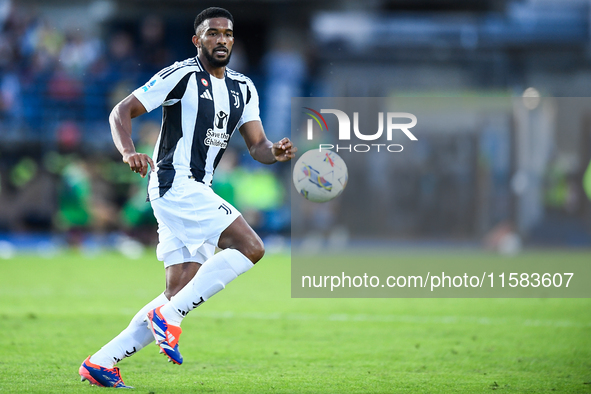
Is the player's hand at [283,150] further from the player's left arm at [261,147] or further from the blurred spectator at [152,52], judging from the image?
the blurred spectator at [152,52]

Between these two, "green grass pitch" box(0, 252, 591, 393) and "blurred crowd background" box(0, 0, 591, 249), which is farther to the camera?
"blurred crowd background" box(0, 0, 591, 249)

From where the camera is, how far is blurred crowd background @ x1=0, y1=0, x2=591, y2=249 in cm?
1908

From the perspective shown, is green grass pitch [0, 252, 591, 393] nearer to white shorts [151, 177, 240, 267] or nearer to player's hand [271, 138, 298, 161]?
white shorts [151, 177, 240, 267]

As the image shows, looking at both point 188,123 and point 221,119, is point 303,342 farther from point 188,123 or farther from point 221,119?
point 188,123

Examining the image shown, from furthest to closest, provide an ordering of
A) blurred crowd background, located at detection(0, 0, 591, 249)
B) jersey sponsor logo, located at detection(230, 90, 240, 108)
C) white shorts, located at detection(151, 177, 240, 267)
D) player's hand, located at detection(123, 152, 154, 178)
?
blurred crowd background, located at detection(0, 0, 591, 249) < jersey sponsor logo, located at detection(230, 90, 240, 108) < white shorts, located at detection(151, 177, 240, 267) < player's hand, located at detection(123, 152, 154, 178)

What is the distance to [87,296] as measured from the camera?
9.66m

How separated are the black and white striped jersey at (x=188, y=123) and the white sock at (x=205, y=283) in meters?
0.58

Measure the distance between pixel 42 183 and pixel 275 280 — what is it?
9.85 metres

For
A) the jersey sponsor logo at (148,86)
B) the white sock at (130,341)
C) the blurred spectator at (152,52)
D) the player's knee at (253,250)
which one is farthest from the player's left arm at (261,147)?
the blurred spectator at (152,52)

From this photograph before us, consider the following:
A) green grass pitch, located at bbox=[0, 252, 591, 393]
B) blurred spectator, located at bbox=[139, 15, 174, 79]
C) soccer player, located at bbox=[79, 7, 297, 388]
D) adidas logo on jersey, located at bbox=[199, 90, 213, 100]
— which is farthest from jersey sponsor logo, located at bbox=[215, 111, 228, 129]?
blurred spectator, located at bbox=[139, 15, 174, 79]

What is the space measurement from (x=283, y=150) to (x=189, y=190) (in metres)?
0.64

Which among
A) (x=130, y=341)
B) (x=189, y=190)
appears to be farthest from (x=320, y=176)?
(x=130, y=341)

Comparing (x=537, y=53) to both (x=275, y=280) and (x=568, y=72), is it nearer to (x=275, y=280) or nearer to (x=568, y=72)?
(x=568, y=72)

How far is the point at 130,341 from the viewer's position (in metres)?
4.90
